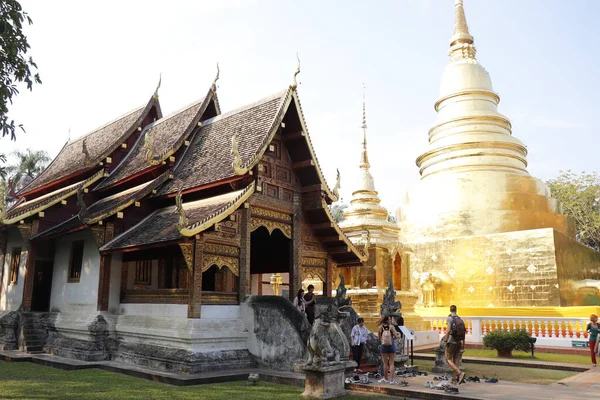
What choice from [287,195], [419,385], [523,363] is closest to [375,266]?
[523,363]

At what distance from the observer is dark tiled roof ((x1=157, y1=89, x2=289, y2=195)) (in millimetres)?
11523

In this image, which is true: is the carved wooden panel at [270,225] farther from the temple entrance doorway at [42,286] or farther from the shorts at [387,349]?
the temple entrance doorway at [42,286]

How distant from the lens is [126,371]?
995 centimetres

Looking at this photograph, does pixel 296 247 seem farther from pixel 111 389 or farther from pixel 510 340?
pixel 510 340

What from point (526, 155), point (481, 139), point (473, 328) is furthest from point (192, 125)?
point (526, 155)

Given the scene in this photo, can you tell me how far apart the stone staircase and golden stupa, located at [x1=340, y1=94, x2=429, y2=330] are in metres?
9.62

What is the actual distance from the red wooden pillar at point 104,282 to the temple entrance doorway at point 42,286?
3725 mm

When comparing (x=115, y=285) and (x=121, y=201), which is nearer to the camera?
(x=121, y=201)

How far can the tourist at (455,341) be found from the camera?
884 centimetres

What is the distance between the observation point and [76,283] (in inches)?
503

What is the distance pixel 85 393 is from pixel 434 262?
55.6ft

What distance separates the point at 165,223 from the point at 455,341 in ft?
20.6

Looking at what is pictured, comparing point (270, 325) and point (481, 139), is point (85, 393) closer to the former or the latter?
point (270, 325)

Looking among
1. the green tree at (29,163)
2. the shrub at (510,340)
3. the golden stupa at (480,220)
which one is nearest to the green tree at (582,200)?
the golden stupa at (480,220)
